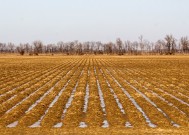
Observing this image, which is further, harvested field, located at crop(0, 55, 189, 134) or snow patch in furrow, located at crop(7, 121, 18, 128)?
snow patch in furrow, located at crop(7, 121, 18, 128)

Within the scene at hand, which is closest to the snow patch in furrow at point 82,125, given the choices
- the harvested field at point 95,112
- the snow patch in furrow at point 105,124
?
the harvested field at point 95,112

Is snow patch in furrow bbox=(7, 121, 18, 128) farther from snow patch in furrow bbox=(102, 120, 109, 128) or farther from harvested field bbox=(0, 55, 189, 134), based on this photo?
snow patch in furrow bbox=(102, 120, 109, 128)

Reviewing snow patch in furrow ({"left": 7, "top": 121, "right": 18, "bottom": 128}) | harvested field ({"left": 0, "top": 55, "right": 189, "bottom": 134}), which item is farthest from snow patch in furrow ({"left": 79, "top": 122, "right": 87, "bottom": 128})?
snow patch in furrow ({"left": 7, "top": 121, "right": 18, "bottom": 128})

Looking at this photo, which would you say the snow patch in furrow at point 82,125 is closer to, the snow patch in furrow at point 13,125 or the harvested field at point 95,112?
the harvested field at point 95,112

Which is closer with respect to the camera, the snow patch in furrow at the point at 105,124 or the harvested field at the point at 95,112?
the harvested field at the point at 95,112

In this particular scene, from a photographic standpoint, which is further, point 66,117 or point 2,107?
point 2,107

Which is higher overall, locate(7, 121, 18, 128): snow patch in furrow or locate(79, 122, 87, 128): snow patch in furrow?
locate(7, 121, 18, 128): snow patch in furrow

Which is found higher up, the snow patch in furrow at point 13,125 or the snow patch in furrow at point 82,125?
the snow patch in furrow at point 13,125

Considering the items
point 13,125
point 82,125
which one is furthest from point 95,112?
point 13,125

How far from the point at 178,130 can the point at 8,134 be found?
5285 millimetres

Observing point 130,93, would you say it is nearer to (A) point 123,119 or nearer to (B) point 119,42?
(A) point 123,119

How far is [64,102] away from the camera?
13.8m

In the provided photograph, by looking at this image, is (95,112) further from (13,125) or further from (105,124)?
(13,125)

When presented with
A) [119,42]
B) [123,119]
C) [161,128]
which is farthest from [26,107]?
[119,42]
